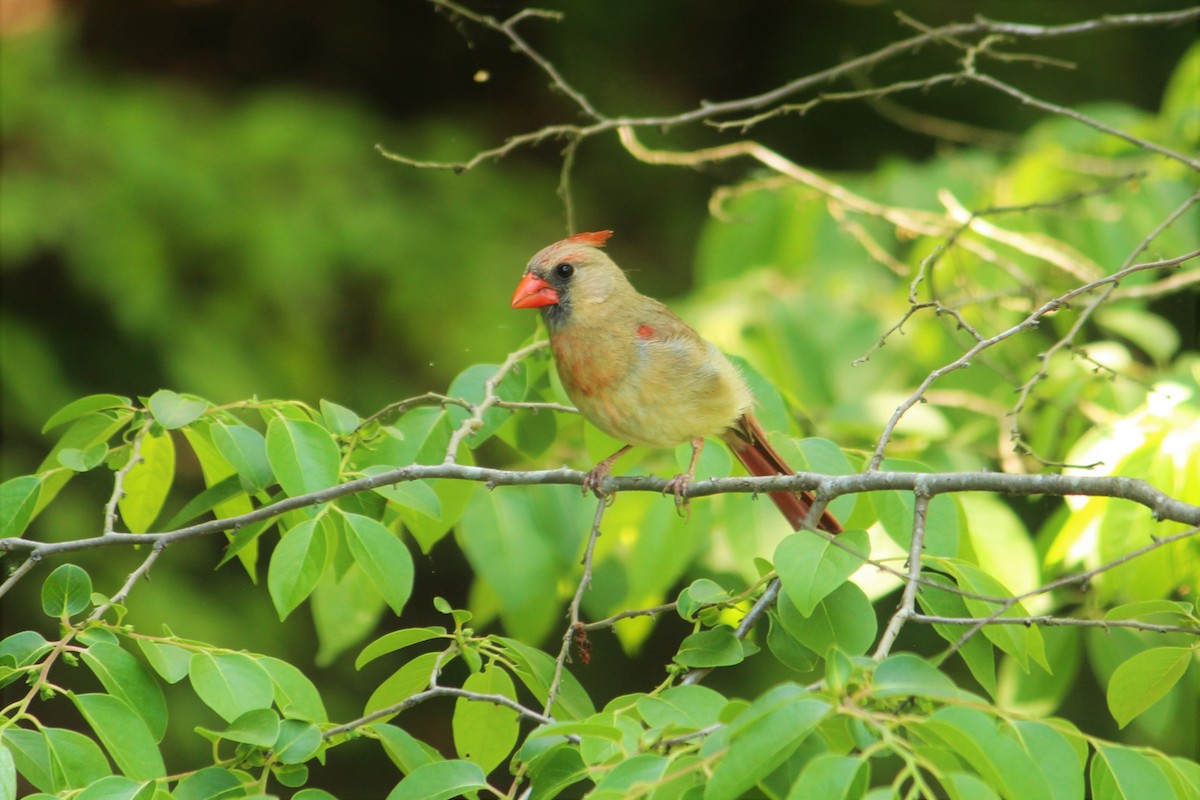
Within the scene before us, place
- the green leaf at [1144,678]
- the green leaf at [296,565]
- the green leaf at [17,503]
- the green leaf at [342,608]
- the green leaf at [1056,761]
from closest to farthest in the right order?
the green leaf at [1056,761] < the green leaf at [1144,678] < the green leaf at [296,565] < the green leaf at [17,503] < the green leaf at [342,608]

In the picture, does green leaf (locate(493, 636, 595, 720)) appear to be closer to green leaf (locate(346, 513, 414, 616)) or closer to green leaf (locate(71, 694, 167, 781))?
green leaf (locate(346, 513, 414, 616))

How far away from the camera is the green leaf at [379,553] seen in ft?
4.83

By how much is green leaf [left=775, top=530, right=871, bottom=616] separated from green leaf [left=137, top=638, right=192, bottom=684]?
0.66 m

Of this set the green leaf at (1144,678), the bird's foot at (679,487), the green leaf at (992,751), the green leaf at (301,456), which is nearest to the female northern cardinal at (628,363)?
the bird's foot at (679,487)

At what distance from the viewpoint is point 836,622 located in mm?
1407

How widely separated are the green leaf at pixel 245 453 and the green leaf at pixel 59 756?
0.43 meters

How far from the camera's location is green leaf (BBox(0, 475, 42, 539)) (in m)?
1.54

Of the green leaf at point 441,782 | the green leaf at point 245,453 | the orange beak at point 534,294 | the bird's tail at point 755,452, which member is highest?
the orange beak at point 534,294

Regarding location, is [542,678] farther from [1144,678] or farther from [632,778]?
[1144,678]

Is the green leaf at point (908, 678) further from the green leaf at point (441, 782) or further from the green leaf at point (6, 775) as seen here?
the green leaf at point (6, 775)

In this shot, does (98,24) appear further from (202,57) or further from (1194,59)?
(1194,59)

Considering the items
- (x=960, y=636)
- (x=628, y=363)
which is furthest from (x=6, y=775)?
(x=628, y=363)

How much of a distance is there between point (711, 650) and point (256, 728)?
0.51 m

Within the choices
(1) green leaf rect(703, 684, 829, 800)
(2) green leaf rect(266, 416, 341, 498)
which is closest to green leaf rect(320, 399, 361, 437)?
(2) green leaf rect(266, 416, 341, 498)
